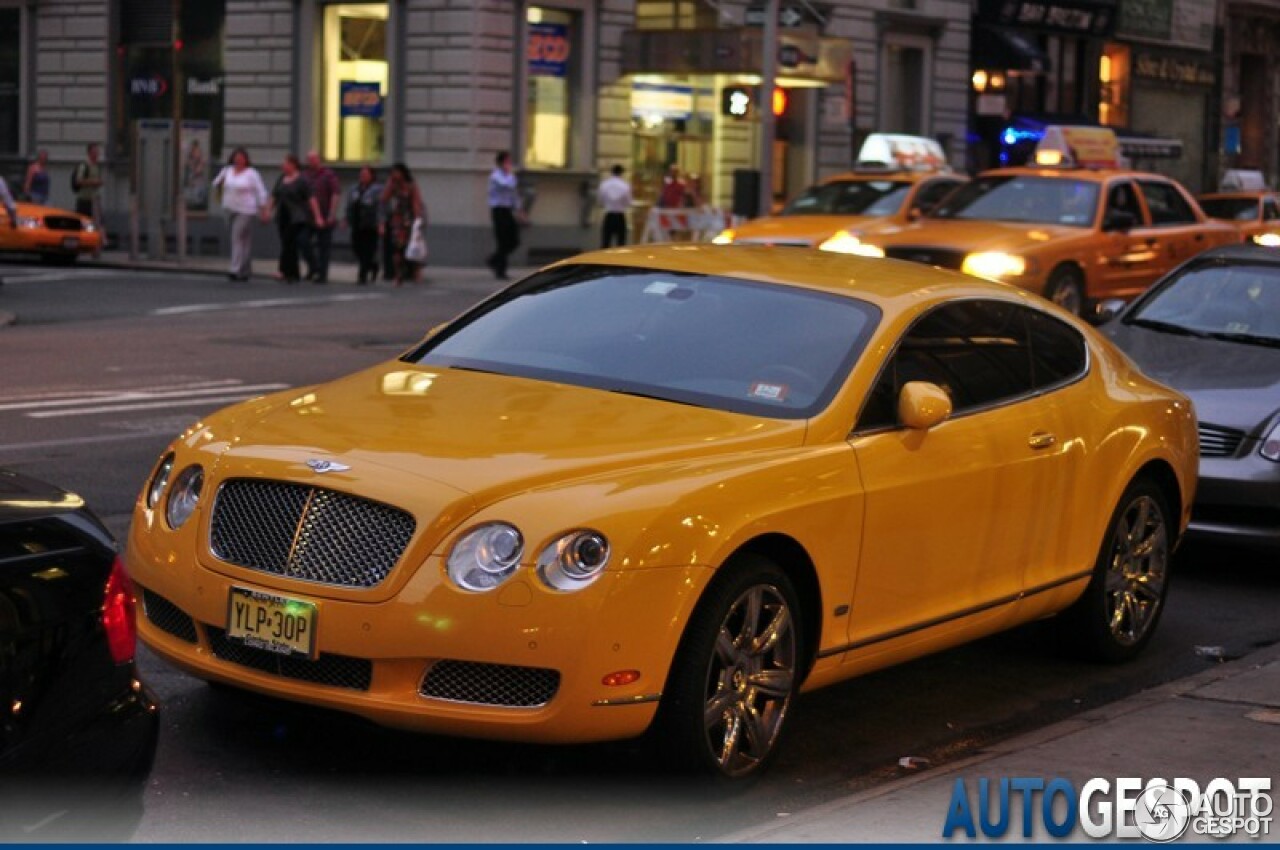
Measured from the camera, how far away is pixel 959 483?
24.1ft

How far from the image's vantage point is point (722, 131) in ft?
137

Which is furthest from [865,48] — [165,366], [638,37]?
[165,366]

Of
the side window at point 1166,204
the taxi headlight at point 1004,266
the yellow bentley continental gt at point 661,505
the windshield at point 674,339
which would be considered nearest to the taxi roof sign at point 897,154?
the side window at point 1166,204

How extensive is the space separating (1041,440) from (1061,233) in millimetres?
13855

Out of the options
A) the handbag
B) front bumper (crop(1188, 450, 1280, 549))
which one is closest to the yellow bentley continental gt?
front bumper (crop(1188, 450, 1280, 549))

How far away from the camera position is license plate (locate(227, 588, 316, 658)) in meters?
6.11

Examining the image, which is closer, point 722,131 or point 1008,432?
point 1008,432

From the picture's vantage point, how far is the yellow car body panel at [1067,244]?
68.5 ft

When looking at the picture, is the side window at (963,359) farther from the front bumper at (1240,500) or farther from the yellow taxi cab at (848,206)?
the yellow taxi cab at (848,206)

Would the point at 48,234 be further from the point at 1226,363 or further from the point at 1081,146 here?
the point at 1226,363

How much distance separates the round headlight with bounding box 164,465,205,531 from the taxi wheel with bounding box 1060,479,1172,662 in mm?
3413

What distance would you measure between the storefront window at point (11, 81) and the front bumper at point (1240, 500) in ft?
115

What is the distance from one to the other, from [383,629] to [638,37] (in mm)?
33721

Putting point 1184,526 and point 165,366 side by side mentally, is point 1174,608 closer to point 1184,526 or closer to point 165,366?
point 1184,526
